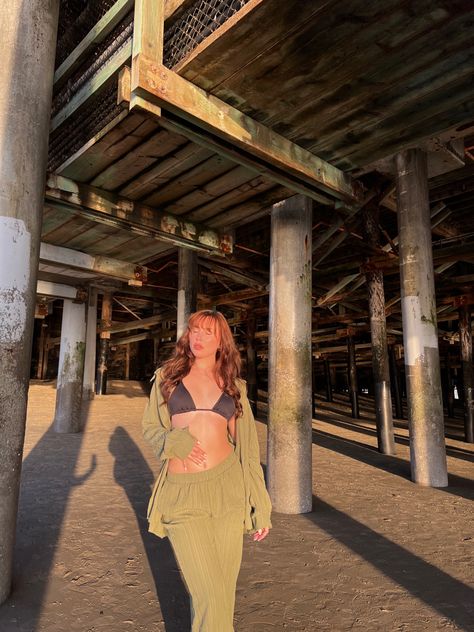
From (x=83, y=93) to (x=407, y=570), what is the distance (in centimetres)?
526

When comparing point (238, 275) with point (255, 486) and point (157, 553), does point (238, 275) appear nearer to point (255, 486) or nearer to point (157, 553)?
point (157, 553)

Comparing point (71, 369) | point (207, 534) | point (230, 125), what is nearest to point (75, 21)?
point (230, 125)

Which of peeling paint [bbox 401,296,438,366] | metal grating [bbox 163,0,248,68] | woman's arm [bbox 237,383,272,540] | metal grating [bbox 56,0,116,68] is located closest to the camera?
woman's arm [bbox 237,383,272,540]

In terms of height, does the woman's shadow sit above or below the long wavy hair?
below

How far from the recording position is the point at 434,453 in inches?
259

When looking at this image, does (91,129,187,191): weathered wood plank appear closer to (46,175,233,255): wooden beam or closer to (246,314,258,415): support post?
(46,175,233,255): wooden beam

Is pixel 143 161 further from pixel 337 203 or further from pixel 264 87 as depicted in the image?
pixel 337 203

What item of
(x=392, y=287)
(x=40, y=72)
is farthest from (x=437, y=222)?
(x=40, y=72)

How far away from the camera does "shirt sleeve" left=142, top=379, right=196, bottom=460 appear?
1.97m

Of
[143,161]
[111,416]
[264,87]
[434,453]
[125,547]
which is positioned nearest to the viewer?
[264,87]

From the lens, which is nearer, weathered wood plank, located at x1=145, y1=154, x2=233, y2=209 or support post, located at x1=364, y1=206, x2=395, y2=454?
weathered wood plank, located at x1=145, y1=154, x2=233, y2=209

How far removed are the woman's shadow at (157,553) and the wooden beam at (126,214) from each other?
3.41m

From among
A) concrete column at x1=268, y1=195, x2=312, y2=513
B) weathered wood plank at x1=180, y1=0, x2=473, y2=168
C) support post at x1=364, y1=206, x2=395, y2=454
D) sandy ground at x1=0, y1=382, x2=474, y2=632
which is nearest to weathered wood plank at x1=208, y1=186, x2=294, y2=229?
concrete column at x1=268, y1=195, x2=312, y2=513

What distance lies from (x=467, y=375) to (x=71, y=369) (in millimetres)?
10789
